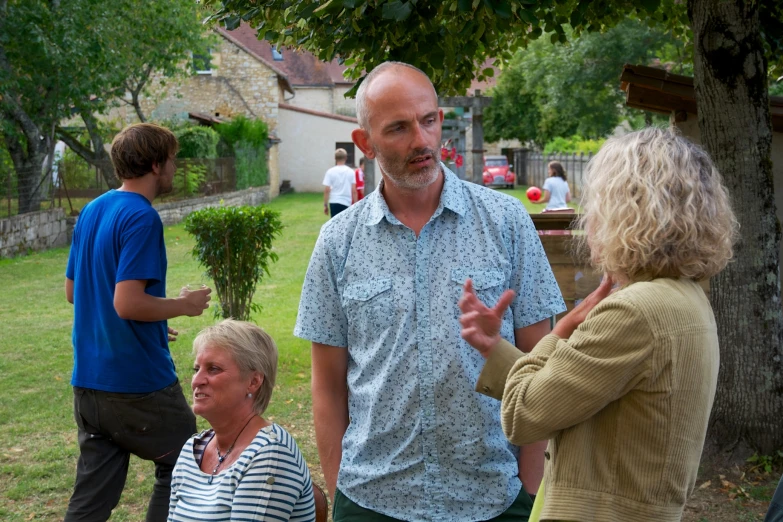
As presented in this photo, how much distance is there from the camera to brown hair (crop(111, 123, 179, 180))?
13.1 feet

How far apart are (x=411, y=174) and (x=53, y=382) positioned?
713 centimetres

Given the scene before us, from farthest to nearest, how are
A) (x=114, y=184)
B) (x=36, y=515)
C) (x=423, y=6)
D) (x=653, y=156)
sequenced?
(x=114, y=184)
(x=36, y=515)
(x=423, y=6)
(x=653, y=156)

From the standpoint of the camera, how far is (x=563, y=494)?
6.89 ft

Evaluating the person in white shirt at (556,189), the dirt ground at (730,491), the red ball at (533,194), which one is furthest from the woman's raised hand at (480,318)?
the red ball at (533,194)

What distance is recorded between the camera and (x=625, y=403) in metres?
2.05

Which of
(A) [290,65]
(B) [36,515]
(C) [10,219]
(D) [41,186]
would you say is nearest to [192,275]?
(C) [10,219]

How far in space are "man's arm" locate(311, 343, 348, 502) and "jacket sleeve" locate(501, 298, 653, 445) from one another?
31.1 inches

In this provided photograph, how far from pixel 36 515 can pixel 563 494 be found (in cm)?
439

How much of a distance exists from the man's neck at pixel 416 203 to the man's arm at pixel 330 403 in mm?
429

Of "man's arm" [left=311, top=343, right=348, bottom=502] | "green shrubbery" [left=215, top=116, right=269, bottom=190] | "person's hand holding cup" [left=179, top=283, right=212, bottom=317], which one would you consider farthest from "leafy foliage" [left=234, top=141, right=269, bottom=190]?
"man's arm" [left=311, top=343, right=348, bottom=502]

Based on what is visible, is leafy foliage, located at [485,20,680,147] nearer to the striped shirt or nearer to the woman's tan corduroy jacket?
the striped shirt

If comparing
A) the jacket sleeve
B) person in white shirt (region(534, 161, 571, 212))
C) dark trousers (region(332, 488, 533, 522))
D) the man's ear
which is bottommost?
person in white shirt (region(534, 161, 571, 212))

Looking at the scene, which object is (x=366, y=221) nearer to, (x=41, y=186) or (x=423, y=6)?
(x=423, y=6)

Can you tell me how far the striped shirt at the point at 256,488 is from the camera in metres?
2.98
